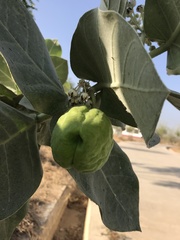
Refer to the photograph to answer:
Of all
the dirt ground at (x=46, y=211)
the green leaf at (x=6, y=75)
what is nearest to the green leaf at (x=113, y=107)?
the green leaf at (x=6, y=75)

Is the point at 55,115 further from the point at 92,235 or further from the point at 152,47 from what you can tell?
the point at 92,235

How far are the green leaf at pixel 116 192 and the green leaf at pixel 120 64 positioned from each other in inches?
6.6

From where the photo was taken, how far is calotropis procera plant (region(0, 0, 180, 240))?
40 cm

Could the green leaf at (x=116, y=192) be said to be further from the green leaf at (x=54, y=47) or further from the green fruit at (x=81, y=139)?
the green leaf at (x=54, y=47)

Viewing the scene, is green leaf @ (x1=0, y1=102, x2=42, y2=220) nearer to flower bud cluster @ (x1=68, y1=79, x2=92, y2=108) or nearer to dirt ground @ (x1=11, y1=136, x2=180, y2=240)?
flower bud cluster @ (x1=68, y1=79, x2=92, y2=108)

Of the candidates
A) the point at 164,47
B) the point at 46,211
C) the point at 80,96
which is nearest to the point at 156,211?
the point at 46,211

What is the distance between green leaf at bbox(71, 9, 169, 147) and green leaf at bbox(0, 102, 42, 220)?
0.36 ft

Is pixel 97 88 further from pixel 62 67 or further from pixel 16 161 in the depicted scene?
pixel 62 67

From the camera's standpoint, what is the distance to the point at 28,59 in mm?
519

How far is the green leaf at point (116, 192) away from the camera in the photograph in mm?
624

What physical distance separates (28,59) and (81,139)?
14cm

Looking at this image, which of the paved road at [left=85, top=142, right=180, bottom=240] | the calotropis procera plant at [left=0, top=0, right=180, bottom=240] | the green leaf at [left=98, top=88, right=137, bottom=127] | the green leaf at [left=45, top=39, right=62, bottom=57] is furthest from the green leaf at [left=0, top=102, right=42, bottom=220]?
the paved road at [left=85, top=142, right=180, bottom=240]

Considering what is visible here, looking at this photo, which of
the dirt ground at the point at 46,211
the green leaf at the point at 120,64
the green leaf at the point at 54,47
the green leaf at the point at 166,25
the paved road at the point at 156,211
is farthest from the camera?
the paved road at the point at 156,211

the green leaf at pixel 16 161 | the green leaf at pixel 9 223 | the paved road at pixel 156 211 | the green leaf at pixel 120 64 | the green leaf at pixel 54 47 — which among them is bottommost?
the paved road at pixel 156 211
